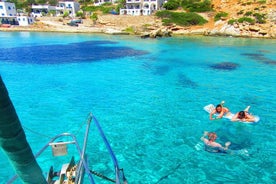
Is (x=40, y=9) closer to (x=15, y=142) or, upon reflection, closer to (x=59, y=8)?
(x=59, y=8)

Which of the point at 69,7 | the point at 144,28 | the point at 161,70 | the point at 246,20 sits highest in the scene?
the point at 69,7

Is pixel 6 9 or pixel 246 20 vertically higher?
pixel 6 9

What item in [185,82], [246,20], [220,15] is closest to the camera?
[185,82]

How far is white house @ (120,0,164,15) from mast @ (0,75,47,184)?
8549cm

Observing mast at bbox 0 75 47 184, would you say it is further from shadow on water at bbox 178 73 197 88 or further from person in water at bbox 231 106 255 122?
shadow on water at bbox 178 73 197 88

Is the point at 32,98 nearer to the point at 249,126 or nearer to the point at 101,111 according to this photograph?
the point at 101,111

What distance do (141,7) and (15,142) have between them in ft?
307

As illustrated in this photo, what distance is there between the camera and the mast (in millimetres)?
2096

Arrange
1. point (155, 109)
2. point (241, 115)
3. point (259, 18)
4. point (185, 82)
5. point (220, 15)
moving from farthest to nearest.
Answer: point (220, 15) → point (259, 18) → point (185, 82) → point (155, 109) → point (241, 115)

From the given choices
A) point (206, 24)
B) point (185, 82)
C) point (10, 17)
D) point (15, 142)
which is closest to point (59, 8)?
point (10, 17)

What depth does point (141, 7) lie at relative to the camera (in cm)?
8919

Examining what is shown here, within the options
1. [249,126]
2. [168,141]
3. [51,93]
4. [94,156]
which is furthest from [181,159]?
[51,93]

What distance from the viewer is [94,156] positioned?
9992mm

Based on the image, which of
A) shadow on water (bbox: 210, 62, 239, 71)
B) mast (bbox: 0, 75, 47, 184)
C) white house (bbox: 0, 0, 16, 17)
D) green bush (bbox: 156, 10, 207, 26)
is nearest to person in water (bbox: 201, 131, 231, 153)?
mast (bbox: 0, 75, 47, 184)
